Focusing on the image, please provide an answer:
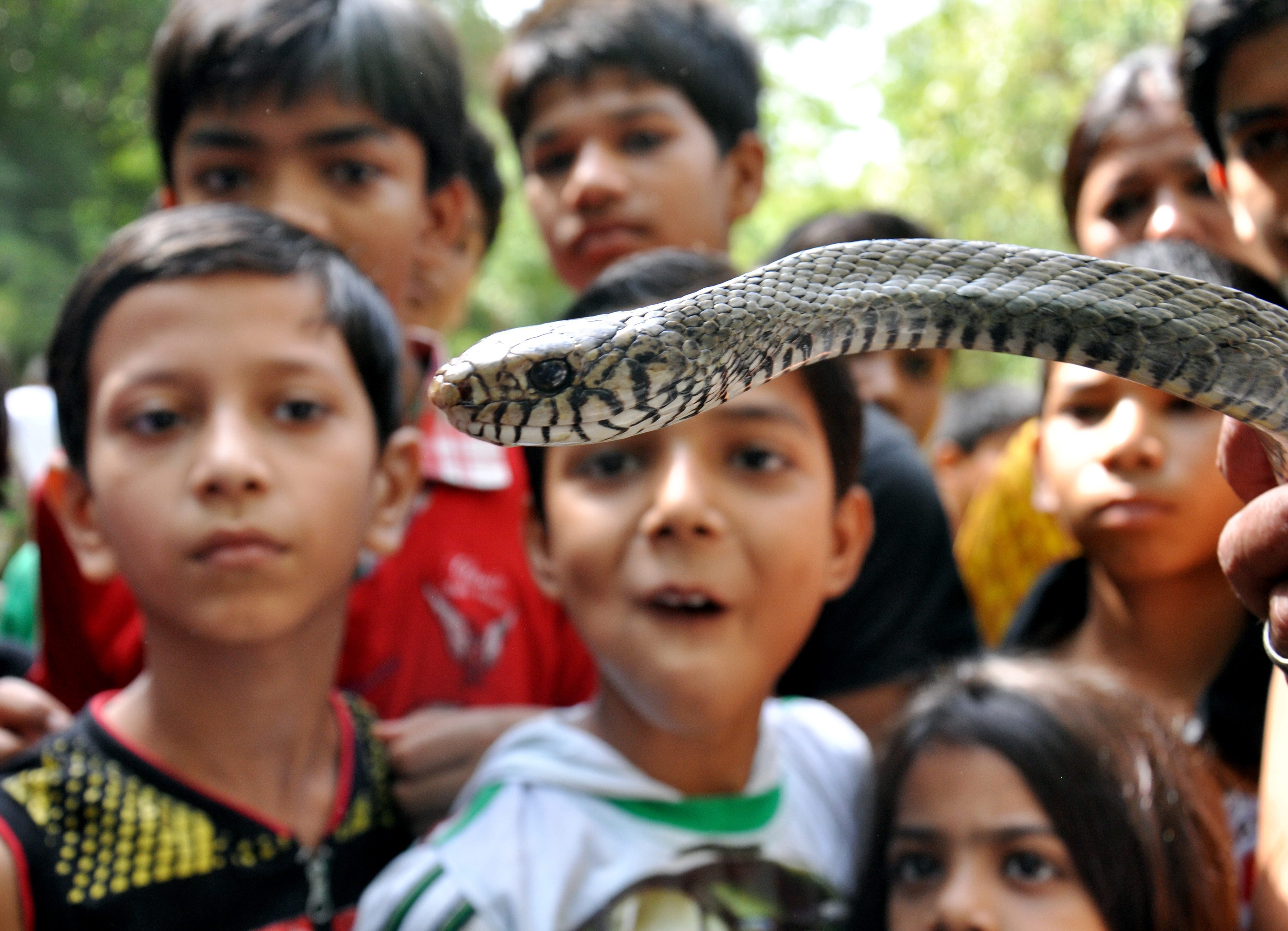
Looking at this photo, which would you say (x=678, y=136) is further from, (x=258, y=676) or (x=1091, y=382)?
(x=258, y=676)

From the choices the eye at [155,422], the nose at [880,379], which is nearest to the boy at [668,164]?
the nose at [880,379]

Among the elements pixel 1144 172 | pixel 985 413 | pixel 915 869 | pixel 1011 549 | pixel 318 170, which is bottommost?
pixel 985 413

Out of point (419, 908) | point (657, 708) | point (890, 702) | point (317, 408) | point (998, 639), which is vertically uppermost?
point (317, 408)

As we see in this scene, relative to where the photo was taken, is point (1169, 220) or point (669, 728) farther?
point (1169, 220)

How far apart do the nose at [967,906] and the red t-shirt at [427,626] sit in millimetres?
1459

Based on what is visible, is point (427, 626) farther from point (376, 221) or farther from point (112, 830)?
point (376, 221)

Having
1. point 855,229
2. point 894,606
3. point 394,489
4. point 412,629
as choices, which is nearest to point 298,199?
point 394,489

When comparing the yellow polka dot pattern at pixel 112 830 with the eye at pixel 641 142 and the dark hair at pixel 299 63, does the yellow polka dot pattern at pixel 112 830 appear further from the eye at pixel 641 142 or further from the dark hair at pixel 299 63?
the eye at pixel 641 142

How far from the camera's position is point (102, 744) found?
263 centimetres

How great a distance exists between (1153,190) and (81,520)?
3.53 meters

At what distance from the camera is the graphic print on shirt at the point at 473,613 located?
3.56m

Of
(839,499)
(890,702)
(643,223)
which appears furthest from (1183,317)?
(643,223)

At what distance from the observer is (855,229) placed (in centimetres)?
507

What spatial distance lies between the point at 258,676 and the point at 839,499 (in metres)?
1.50
